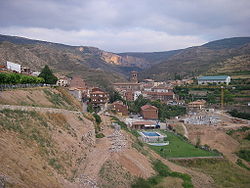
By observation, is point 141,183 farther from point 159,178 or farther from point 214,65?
point 214,65

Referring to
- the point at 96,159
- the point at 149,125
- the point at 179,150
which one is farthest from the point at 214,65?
the point at 96,159

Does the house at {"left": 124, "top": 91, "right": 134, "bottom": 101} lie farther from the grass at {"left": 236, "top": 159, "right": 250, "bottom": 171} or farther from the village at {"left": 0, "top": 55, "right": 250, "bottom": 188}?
the grass at {"left": 236, "top": 159, "right": 250, "bottom": 171}

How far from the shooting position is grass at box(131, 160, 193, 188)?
55.9 ft

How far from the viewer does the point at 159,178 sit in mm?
19484

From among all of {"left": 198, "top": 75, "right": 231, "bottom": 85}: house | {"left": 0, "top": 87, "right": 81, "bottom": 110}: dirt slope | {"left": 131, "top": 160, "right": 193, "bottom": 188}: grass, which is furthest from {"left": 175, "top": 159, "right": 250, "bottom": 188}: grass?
{"left": 198, "top": 75, "right": 231, "bottom": 85}: house

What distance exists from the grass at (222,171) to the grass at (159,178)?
13.1 ft

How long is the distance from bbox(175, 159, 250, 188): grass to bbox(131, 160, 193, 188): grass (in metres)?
3.98

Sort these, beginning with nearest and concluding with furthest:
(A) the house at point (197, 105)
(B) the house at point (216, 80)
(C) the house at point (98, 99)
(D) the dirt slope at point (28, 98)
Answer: (D) the dirt slope at point (28, 98)
(C) the house at point (98, 99)
(A) the house at point (197, 105)
(B) the house at point (216, 80)

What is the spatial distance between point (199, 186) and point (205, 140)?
18.9 m

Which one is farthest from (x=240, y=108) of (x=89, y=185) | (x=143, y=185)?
(x=89, y=185)

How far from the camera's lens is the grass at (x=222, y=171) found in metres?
24.6

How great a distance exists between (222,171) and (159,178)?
12.0 meters

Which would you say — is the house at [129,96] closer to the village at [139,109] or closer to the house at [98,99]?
the village at [139,109]

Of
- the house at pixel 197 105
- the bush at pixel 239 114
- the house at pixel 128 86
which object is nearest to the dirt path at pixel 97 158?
the house at pixel 197 105
